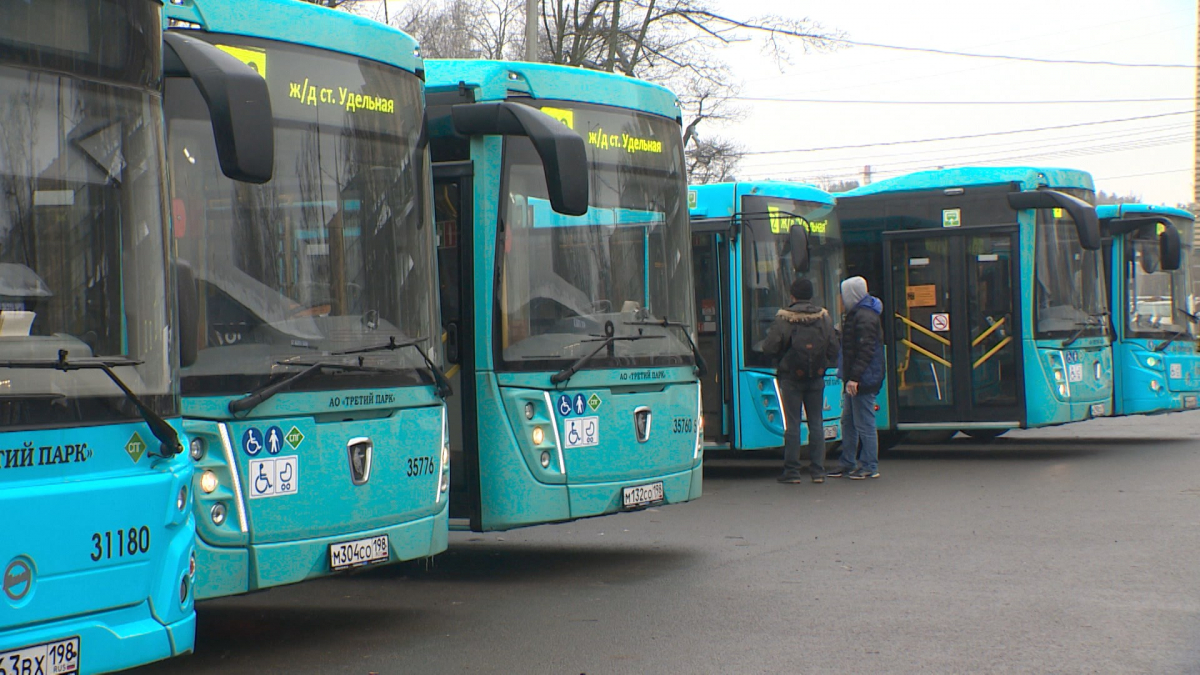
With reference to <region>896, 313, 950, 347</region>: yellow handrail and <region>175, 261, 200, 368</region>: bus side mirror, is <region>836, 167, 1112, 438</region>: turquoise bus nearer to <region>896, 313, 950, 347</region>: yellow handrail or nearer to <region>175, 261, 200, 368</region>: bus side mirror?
<region>896, 313, 950, 347</region>: yellow handrail

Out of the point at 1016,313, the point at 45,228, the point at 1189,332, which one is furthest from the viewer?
the point at 1189,332

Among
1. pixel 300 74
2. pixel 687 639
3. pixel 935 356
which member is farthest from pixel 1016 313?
pixel 300 74

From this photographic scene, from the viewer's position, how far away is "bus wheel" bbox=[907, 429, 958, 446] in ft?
60.4

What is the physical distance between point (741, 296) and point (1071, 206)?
345 cm

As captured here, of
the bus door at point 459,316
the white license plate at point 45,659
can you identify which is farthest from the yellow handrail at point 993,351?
the white license plate at point 45,659

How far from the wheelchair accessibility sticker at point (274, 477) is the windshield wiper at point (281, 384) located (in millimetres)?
260

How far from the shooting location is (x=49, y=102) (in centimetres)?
Answer: 463

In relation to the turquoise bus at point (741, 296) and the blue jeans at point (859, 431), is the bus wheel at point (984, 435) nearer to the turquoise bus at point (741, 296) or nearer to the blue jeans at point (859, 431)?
the blue jeans at point (859, 431)

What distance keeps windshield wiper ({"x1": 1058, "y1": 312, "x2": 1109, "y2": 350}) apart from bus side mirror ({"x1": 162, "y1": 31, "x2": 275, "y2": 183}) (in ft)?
39.4

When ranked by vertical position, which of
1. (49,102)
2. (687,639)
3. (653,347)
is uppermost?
(49,102)

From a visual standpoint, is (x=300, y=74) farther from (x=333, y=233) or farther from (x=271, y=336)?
(x=271, y=336)

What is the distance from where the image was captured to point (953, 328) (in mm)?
15742

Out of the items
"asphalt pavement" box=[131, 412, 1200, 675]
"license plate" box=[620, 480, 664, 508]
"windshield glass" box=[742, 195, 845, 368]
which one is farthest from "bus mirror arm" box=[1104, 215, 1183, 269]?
"license plate" box=[620, 480, 664, 508]

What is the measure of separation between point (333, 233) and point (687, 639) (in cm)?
256
